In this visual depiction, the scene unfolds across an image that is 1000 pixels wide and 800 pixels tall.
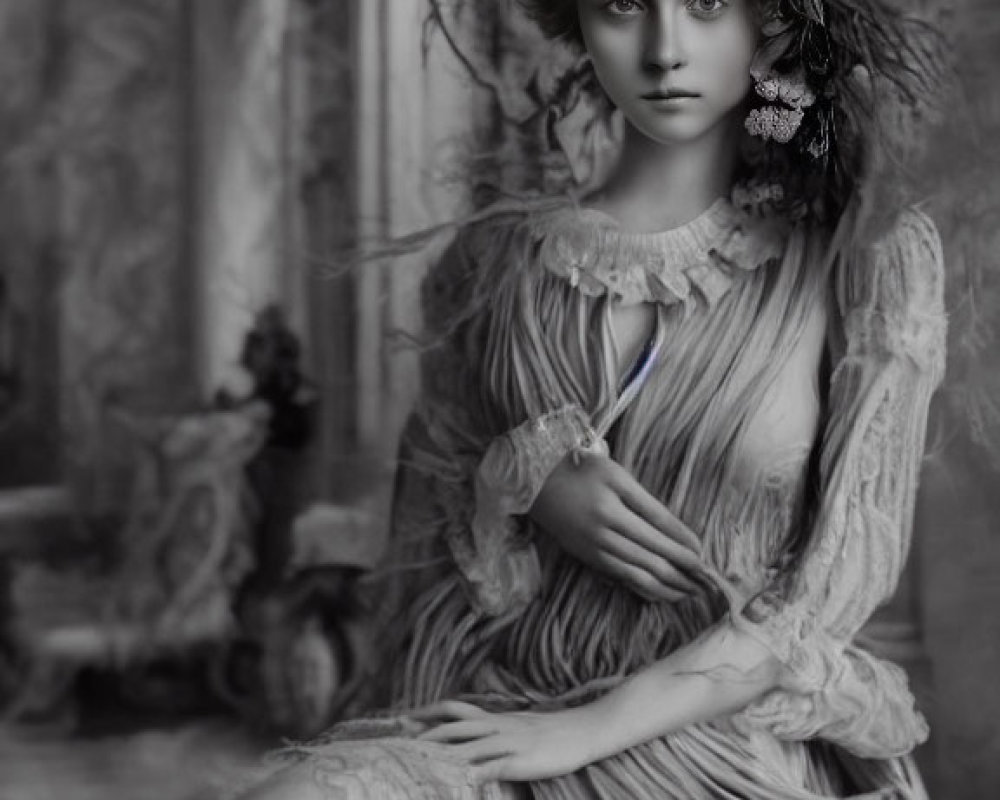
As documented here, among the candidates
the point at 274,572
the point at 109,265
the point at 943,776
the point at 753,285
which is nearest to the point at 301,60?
the point at 109,265

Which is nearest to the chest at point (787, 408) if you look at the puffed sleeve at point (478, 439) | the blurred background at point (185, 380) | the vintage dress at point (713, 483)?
the vintage dress at point (713, 483)

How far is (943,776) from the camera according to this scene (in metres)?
1.36

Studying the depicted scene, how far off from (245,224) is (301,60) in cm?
18

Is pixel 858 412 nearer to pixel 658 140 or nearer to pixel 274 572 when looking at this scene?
pixel 658 140

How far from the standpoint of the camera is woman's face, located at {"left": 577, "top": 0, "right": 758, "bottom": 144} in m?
1.21

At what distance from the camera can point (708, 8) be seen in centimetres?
121

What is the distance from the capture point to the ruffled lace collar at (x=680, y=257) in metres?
1.26

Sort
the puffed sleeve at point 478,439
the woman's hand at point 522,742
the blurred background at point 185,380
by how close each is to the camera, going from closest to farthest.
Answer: the woman's hand at point 522,742 → the puffed sleeve at point 478,439 → the blurred background at point 185,380

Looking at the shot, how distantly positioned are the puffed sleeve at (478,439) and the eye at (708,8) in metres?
0.27

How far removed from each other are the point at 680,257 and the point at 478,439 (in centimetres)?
26

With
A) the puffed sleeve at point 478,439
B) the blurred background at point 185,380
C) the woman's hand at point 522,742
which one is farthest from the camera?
the blurred background at point 185,380

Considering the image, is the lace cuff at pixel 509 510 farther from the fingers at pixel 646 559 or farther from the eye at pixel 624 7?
the eye at pixel 624 7

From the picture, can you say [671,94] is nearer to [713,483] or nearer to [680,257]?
[680,257]

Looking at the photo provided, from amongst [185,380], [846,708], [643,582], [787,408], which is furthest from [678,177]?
[185,380]
